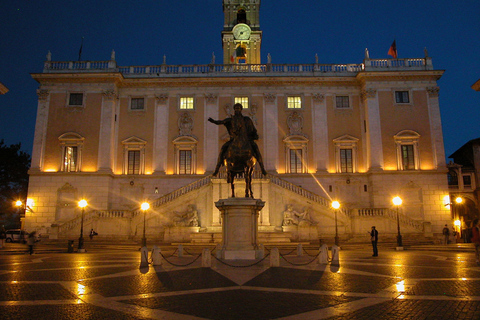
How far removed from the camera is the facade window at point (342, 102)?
40312mm

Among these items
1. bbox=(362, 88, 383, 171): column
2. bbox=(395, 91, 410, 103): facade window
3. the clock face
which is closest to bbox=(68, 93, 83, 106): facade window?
the clock face

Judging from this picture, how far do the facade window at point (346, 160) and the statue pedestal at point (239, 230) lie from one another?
26425mm

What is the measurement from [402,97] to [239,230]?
30937mm

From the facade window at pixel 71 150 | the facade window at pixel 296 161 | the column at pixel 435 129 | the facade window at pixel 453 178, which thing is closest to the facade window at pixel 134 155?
the facade window at pixel 71 150

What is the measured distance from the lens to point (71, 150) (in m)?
38.6

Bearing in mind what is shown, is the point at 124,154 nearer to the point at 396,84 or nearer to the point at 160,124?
the point at 160,124

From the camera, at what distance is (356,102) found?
133 ft

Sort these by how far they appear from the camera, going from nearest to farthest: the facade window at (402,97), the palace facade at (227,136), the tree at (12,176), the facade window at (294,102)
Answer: the palace facade at (227,136)
the facade window at (402,97)
the facade window at (294,102)
the tree at (12,176)

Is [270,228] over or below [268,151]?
below

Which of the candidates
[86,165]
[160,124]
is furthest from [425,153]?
[86,165]

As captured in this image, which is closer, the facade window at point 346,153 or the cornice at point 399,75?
the cornice at point 399,75

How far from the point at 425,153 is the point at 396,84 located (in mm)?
7248

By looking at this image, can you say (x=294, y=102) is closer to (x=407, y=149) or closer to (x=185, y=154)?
(x=407, y=149)

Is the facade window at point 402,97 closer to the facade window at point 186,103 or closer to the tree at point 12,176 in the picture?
the facade window at point 186,103
